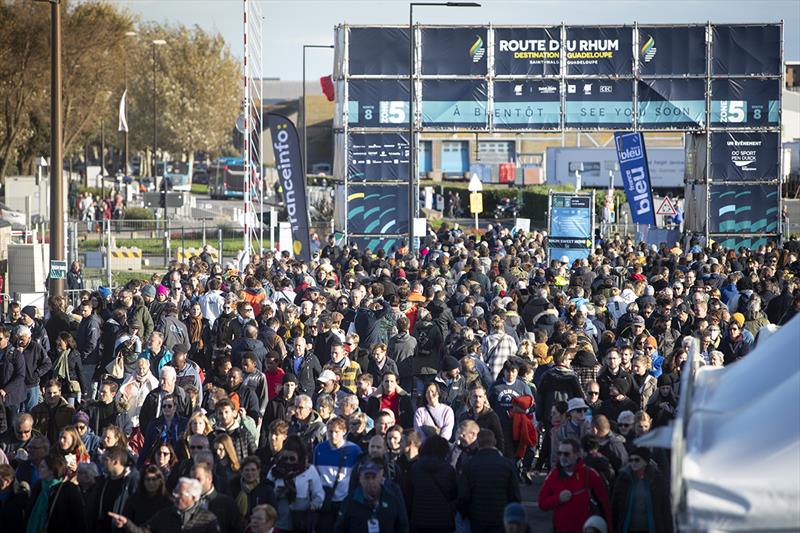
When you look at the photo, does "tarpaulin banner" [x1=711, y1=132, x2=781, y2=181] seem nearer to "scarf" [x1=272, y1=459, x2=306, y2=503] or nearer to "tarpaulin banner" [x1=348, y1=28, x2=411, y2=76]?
"tarpaulin banner" [x1=348, y1=28, x2=411, y2=76]

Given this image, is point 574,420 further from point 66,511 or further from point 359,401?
point 66,511

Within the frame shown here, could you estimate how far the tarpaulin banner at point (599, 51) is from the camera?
34656 millimetres

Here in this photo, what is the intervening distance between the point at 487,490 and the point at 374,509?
95 cm

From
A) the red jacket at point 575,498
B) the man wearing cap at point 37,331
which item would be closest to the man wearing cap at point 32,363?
the man wearing cap at point 37,331

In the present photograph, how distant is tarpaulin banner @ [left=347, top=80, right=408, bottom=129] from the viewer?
34812mm

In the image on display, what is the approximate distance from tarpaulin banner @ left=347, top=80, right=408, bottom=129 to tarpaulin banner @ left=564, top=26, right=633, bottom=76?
14.4 ft

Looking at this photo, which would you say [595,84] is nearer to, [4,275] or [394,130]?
[394,130]

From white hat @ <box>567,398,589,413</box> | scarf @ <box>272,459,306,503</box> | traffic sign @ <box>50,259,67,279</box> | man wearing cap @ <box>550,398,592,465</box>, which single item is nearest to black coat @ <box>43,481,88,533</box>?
scarf @ <box>272,459,306,503</box>

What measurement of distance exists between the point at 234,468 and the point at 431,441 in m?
1.44

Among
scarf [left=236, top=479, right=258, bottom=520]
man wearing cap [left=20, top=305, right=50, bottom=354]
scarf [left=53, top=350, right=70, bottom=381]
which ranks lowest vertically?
scarf [left=236, top=479, right=258, bottom=520]

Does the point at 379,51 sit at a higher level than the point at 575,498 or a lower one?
higher

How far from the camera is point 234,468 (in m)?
9.60

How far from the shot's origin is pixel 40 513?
29.6 feet

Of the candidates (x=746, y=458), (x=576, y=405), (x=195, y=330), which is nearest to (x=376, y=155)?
(x=195, y=330)
